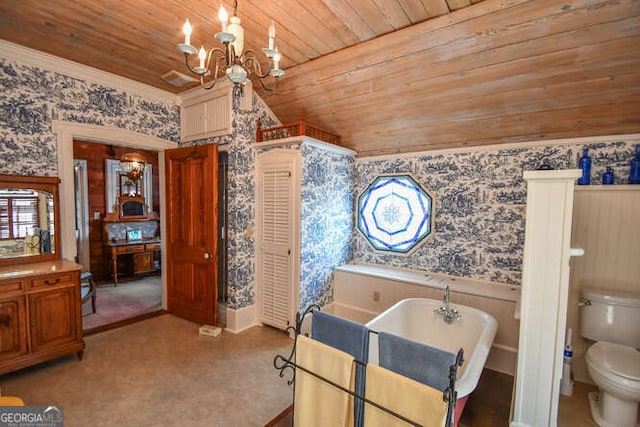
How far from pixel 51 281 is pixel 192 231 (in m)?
1.30

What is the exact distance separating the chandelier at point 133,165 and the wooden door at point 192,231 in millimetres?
1609

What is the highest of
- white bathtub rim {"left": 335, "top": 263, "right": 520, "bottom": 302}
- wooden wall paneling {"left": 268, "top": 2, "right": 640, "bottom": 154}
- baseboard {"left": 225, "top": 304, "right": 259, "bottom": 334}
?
wooden wall paneling {"left": 268, "top": 2, "right": 640, "bottom": 154}

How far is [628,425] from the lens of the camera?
1890mm

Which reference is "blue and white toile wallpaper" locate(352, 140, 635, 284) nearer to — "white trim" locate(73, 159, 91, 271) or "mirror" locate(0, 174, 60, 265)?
"mirror" locate(0, 174, 60, 265)

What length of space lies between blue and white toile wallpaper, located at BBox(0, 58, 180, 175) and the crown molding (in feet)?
0.13

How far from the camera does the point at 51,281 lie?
238cm

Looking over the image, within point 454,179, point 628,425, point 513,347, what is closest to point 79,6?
point 454,179

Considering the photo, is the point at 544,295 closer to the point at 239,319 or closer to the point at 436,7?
the point at 436,7

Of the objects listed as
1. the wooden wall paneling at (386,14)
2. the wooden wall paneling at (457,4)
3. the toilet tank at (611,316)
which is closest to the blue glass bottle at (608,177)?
the toilet tank at (611,316)

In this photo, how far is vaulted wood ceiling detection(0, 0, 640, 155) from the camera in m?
1.92

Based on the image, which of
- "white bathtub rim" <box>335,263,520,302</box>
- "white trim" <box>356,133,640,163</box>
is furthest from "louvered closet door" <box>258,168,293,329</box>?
"white trim" <box>356,133,640,163</box>

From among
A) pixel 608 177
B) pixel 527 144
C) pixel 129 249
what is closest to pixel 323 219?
pixel 527 144

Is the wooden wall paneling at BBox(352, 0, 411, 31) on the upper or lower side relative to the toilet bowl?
upper

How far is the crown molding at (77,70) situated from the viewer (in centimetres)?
251
